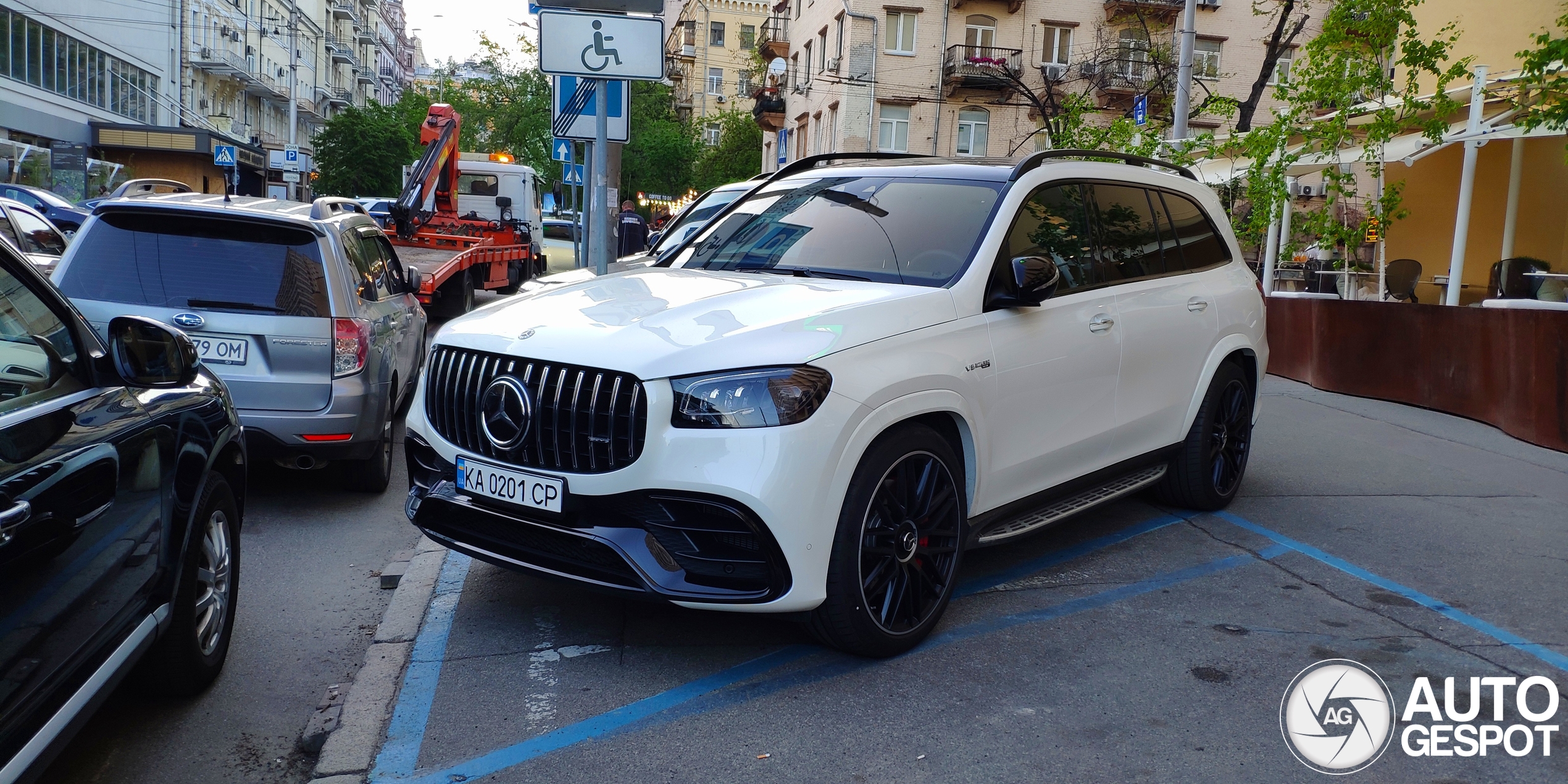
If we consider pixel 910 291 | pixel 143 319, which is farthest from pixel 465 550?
pixel 910 291

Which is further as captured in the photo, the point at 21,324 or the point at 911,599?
the point at 911,599

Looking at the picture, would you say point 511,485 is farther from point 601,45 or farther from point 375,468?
point 601,45

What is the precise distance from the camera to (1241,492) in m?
7.08

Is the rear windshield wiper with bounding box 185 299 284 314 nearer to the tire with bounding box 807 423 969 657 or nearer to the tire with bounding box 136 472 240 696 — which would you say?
the tire with bounding box 136 472 240 696

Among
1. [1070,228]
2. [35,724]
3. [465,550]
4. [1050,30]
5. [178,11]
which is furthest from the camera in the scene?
[178,11]

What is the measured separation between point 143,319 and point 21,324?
501 mm

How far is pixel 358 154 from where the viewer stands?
5162 cm

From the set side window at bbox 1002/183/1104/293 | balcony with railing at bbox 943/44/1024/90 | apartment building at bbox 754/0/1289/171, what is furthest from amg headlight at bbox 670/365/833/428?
balcony with railing at bbox 943/44/1024/90

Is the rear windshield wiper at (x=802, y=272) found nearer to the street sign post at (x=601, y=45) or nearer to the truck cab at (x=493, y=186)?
the street sign post at (x=601, y=45)

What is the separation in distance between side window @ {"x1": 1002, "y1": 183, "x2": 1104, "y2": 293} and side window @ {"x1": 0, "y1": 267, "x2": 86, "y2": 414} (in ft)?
10.4

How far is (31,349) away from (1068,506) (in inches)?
147

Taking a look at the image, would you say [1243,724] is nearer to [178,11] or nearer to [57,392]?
[57,392]

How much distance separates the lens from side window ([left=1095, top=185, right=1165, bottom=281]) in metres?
5.46

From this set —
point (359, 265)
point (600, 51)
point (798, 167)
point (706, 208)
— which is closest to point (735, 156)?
point (706, 208)
